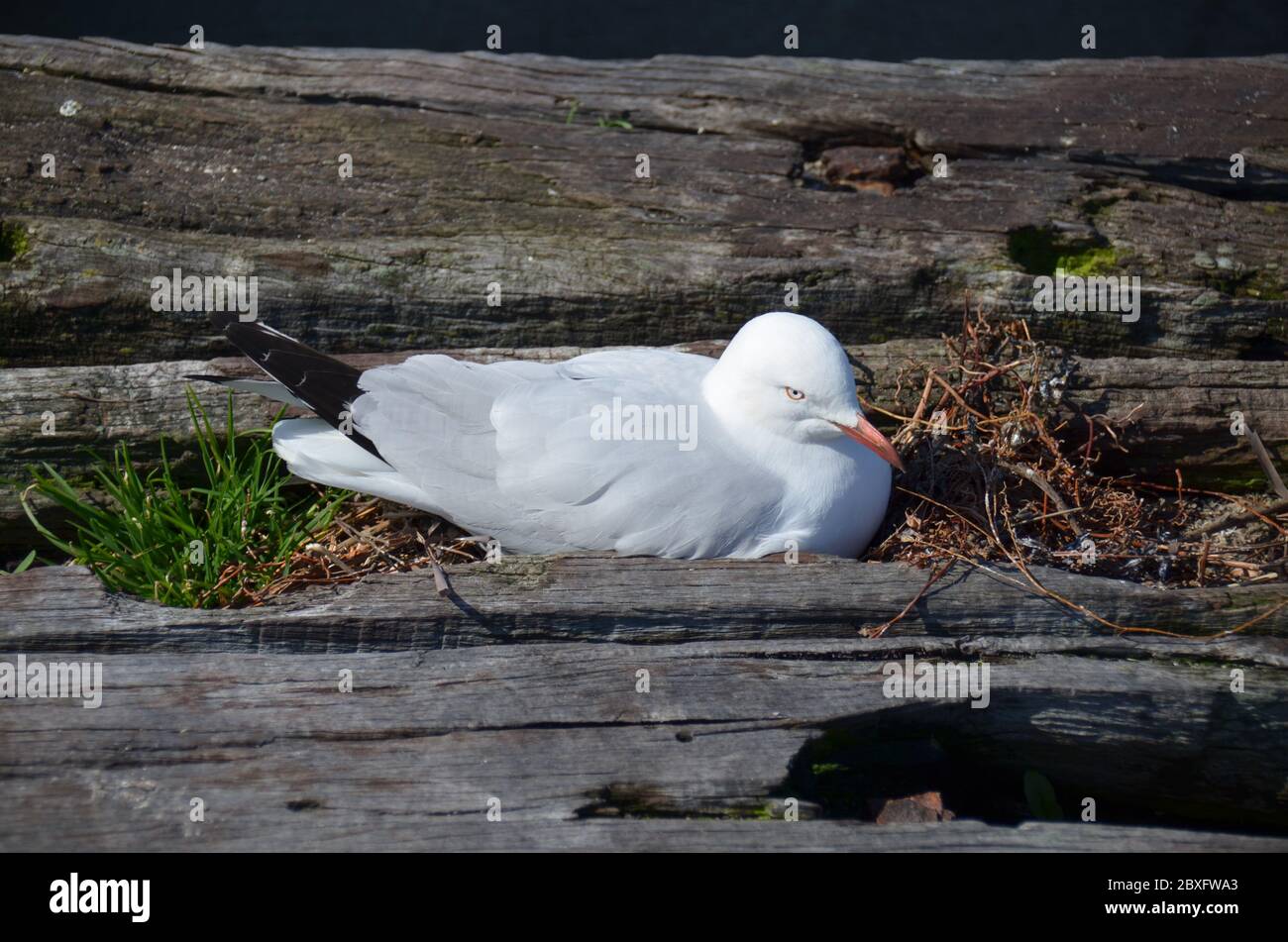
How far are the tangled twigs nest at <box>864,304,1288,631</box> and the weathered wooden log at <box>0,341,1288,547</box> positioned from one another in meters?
0.08

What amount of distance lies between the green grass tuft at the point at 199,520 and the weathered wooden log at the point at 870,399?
0.29 feet

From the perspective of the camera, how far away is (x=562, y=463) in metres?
3.37

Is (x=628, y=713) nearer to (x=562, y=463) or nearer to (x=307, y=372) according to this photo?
(x=562, y=463)

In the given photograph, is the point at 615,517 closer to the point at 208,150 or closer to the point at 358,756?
the point at 358,756

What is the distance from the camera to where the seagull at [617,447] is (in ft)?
11.1

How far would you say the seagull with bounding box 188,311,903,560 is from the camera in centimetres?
338

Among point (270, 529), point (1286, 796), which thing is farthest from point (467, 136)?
point (1286, 796)

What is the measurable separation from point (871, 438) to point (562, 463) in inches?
37.1

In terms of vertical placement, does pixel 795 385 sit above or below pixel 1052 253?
below

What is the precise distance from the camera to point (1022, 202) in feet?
15.3

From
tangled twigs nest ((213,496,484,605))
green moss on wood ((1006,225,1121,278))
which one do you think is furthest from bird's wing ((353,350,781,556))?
green moss on wood ((1006,225,1121,278))
